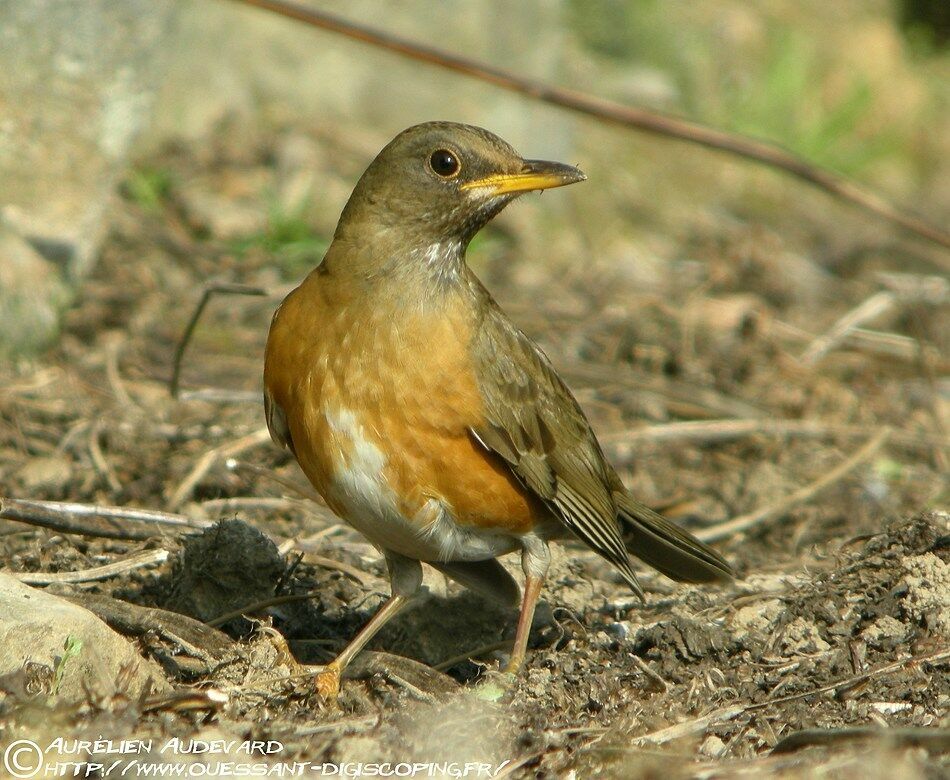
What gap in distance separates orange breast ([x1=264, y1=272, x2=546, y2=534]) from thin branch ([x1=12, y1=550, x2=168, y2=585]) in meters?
0.91

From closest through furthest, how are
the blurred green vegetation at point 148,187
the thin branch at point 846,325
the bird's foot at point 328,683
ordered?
the bird's foot at point 328,683, the thin branch at point 846,325, the blurred green vegetation at point 148,187

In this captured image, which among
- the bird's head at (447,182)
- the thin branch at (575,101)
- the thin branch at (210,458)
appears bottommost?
the thin branch at (210,458)

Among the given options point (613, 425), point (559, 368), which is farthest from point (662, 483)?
point (559, 368)

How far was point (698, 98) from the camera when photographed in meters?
12.2

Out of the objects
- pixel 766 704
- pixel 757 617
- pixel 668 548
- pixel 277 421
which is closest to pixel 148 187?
pixel 277 421

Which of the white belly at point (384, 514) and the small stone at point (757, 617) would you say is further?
the small stone at point (757, 617)

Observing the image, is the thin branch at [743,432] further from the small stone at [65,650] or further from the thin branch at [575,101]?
Result: the small stone at [65,650]

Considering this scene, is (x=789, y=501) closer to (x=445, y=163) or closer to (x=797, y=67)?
(x=445, y=163)

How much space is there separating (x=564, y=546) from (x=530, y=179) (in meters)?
2.20

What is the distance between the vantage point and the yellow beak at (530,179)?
4695mm

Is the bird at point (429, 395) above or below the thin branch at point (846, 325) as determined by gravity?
above
